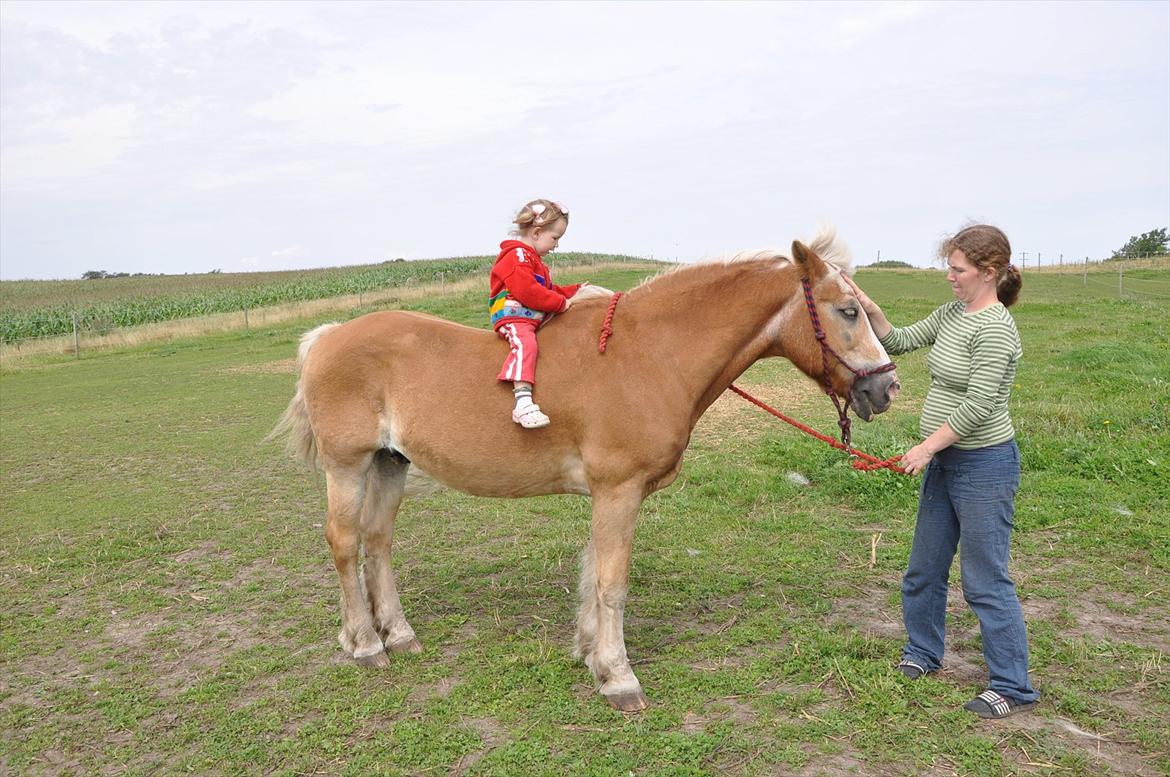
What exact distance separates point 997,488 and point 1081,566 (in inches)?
86.1

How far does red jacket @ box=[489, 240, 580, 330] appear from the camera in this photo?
4184 millimetres

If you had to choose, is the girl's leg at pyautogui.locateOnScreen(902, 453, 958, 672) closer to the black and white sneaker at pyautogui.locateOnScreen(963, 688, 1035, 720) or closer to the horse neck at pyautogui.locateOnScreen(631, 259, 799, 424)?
the black and white sneaker at pyautogui.locateOnScreen(963, 688, 1035, 720)

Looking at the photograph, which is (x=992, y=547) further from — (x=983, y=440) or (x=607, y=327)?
(x=607, y=327)

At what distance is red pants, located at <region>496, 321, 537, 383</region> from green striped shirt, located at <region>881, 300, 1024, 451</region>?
6.69 feet

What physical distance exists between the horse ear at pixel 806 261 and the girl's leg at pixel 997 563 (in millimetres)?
1173

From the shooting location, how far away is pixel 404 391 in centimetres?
448

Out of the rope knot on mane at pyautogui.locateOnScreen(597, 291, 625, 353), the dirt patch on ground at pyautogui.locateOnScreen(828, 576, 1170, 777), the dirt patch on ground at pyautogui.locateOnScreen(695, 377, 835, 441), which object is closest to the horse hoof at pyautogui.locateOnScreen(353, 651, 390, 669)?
the rope knot on mane at pyautogui.locateOnScreen(597, 291, 625, 353)

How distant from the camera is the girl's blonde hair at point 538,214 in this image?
14.3ft

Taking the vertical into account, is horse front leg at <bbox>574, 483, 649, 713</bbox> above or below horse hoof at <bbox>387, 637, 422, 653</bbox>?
above

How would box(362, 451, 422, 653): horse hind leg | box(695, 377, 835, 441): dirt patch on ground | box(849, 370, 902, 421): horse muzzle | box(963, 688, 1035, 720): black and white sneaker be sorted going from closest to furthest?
box(963, 688, 1035, 720): black and white sneaker, box(849, 370, 902, 421): horse muzzle, box(362, 451, 422, 653): horse hind leg, box(695, 377, 835, 441): dirt patch on ground

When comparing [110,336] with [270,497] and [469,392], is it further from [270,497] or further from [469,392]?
[469,392]

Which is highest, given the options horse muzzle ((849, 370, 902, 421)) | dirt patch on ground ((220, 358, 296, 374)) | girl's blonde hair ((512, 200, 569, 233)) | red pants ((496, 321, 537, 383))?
girl's blonde hair ((512, 200, 569, 233))

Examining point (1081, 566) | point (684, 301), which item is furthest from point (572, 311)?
point (1081, 566)

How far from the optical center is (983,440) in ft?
12.1
